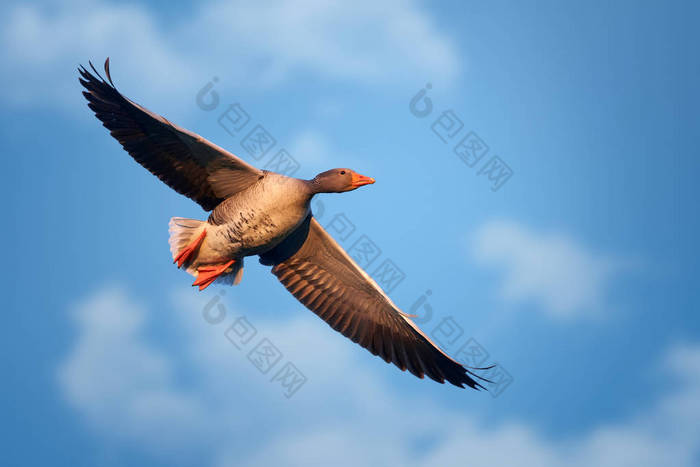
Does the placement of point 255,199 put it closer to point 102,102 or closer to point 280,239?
point 280,239

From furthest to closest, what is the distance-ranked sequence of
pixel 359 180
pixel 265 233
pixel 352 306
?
pixel 352 306 < pixel 359 180 < pixel 265 233

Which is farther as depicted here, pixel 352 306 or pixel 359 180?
pixel 352 306

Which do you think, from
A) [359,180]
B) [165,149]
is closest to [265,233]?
[359,180]

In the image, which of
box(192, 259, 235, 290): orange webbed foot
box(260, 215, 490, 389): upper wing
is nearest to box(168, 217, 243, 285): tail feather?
box(192, 259, 235, 290): orange webbed foot

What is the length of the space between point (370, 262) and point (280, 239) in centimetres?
208

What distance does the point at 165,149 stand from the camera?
8.99 m

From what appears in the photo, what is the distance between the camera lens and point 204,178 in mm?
9242

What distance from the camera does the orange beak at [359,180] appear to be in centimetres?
905

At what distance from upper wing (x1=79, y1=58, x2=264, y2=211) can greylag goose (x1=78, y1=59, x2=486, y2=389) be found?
1 centimetres

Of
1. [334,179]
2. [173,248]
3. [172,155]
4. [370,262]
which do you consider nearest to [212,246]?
[173,248]

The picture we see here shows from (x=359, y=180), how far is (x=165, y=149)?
246 cm

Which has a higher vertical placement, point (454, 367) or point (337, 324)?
point (454, 367)

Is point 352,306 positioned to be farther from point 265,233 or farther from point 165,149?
point 165,149

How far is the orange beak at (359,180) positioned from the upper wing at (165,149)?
1154 mm
